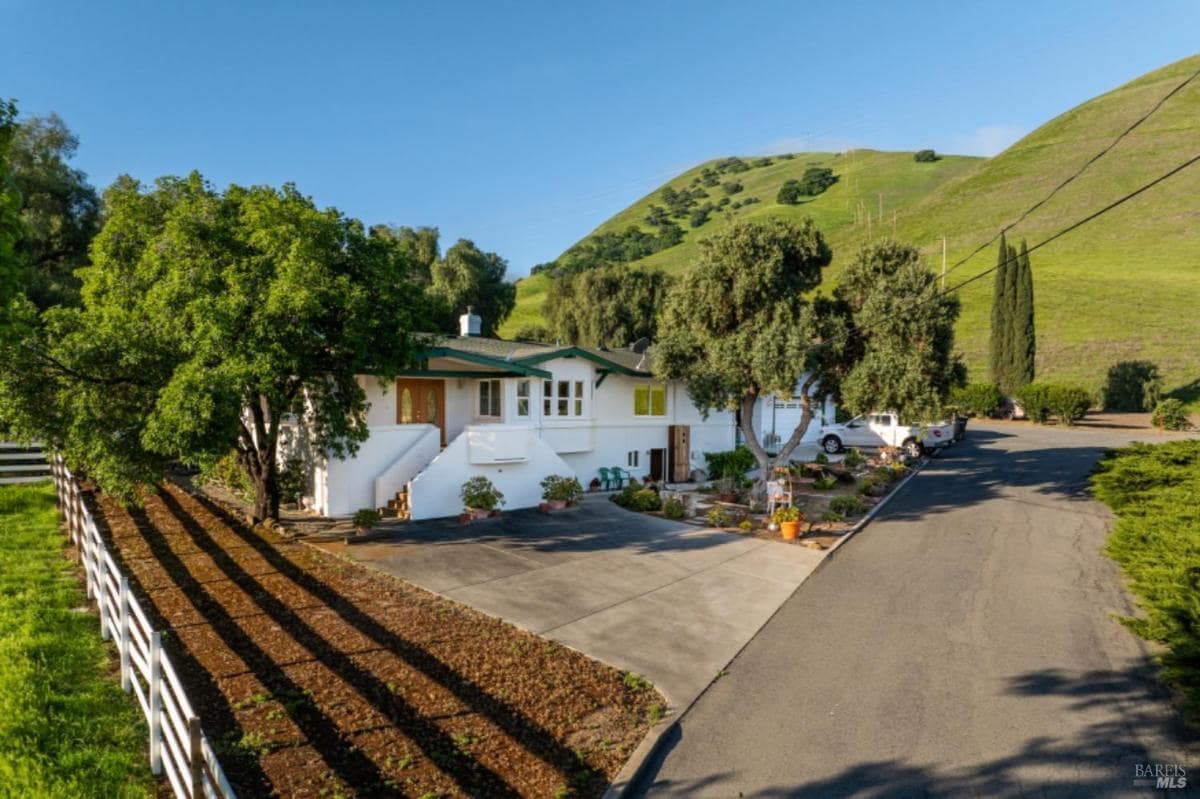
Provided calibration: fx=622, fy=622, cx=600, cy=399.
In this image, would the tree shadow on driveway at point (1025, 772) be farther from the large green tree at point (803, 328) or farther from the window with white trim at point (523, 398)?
the window with white trim at point (523, 398)

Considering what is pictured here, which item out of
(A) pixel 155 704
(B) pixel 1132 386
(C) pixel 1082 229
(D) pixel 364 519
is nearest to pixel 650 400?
(D) pixel 364 519

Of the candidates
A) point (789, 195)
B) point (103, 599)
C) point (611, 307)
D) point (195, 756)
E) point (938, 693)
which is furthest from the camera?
point (789, 195)

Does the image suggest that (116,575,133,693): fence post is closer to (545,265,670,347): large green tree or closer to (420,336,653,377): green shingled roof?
(420,336,653,377): green shingled roof

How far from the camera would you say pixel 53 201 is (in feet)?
77.2

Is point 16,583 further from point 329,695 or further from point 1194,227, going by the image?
point 1194,227

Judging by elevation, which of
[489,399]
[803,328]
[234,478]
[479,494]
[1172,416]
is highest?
[803,328]

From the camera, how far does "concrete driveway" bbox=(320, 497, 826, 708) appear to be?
328 inches

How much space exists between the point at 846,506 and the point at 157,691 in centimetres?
1628

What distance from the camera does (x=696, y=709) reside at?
673 cm

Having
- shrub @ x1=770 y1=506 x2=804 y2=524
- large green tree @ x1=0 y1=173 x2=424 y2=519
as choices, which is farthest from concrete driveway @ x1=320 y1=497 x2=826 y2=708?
large green tree @ x1=0 y1=173 x2=424 y2=519

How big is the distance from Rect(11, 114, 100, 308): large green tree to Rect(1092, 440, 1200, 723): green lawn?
2965cm

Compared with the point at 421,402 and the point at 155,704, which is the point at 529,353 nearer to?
the point at 421,402

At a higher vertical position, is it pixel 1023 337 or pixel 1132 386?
pixel 1023 337

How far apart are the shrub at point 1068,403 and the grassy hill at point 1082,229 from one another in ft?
27.2
